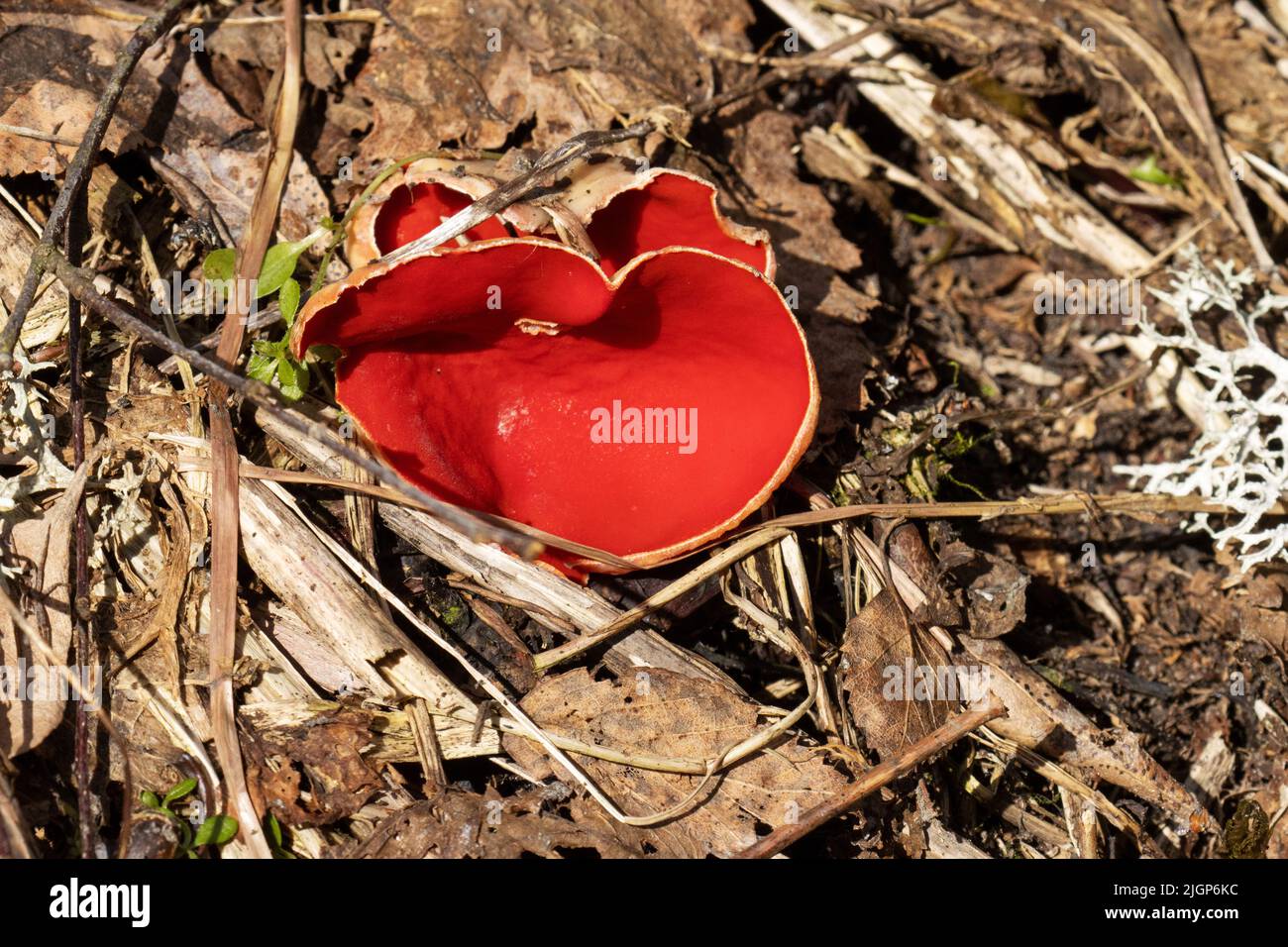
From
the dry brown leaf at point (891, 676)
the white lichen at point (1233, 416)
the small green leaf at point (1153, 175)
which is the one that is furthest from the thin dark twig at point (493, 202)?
the small green leaf at point (1153, 175)

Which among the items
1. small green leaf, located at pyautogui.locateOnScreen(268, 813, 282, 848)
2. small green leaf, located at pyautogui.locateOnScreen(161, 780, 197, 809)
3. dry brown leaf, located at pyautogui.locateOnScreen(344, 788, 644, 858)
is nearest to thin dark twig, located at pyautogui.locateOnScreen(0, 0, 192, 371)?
small green leaf, located at pyautogui.locateOnScreen(161, 780, 197, 809)

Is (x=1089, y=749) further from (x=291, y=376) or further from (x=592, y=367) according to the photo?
(x=291, y=376)

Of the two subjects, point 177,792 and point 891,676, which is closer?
point 177,792

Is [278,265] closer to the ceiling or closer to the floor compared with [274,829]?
closer to the ceiling

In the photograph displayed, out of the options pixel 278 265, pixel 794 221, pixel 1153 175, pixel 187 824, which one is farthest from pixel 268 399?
pixel 1153 175

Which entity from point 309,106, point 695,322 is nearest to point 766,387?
point 695,322

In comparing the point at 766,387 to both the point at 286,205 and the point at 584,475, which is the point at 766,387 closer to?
the point at 584,475

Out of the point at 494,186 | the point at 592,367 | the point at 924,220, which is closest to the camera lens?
the point at 494,186

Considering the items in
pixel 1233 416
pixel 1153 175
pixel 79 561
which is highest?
pixel 1153 175
